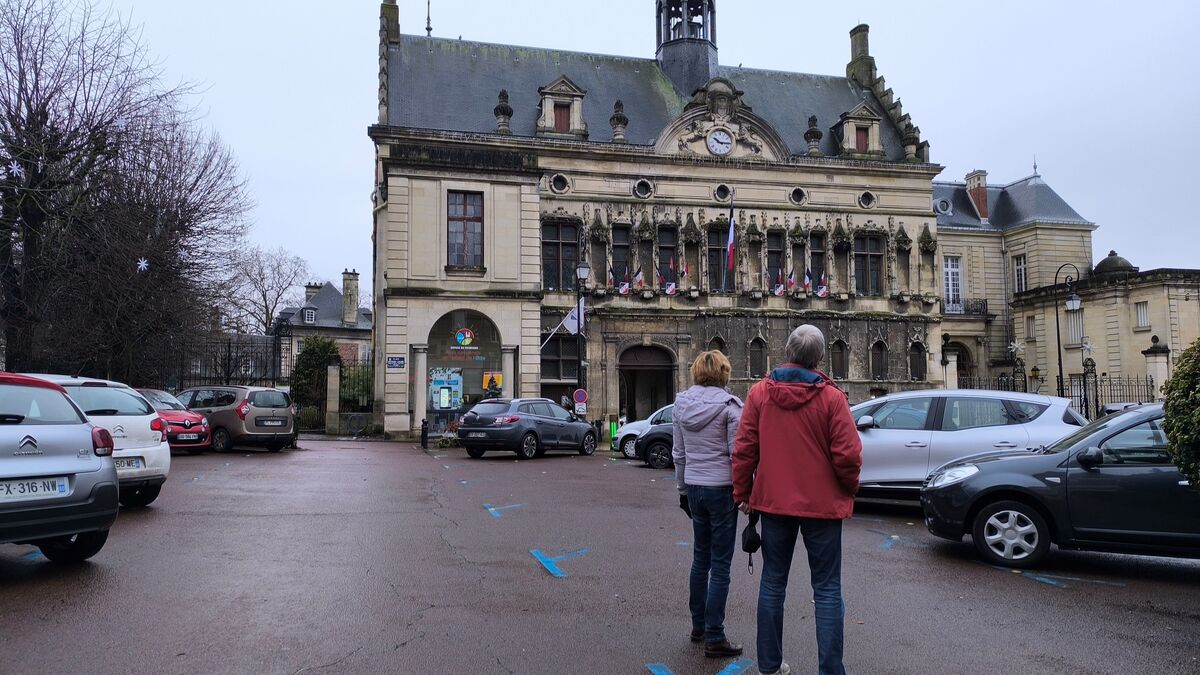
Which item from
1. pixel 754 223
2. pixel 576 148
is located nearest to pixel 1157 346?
pixel 754 223

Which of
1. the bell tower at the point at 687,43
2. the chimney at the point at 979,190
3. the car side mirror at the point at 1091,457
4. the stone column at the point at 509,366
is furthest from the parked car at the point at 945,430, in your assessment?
the chimney at the point at 979,190

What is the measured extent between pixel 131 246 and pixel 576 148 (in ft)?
52.8

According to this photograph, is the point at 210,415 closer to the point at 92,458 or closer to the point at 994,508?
the point at 92,458

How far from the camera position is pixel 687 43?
1497 inches

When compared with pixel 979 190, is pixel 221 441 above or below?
below

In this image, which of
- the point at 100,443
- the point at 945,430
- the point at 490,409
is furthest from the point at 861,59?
the point at 100,443

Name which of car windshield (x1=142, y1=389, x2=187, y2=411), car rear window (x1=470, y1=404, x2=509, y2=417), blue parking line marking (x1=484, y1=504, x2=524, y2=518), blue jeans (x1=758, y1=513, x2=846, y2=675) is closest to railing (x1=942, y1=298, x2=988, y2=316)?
car rear window (x1=470, y1=404, x2=509, y2=417)

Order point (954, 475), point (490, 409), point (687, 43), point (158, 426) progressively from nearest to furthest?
point (954, 475)
point (158, 426)
point (490, 409)
point (687, 43)

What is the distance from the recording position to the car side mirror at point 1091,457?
763 cm

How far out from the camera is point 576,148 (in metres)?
32.8

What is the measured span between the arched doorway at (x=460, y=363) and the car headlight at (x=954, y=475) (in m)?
22.3

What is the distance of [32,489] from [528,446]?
14303 millimetres

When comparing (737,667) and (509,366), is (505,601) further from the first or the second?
(509,366)

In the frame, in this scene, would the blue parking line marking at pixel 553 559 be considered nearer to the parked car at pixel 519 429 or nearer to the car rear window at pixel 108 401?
the car rear window at pixel 108 401
